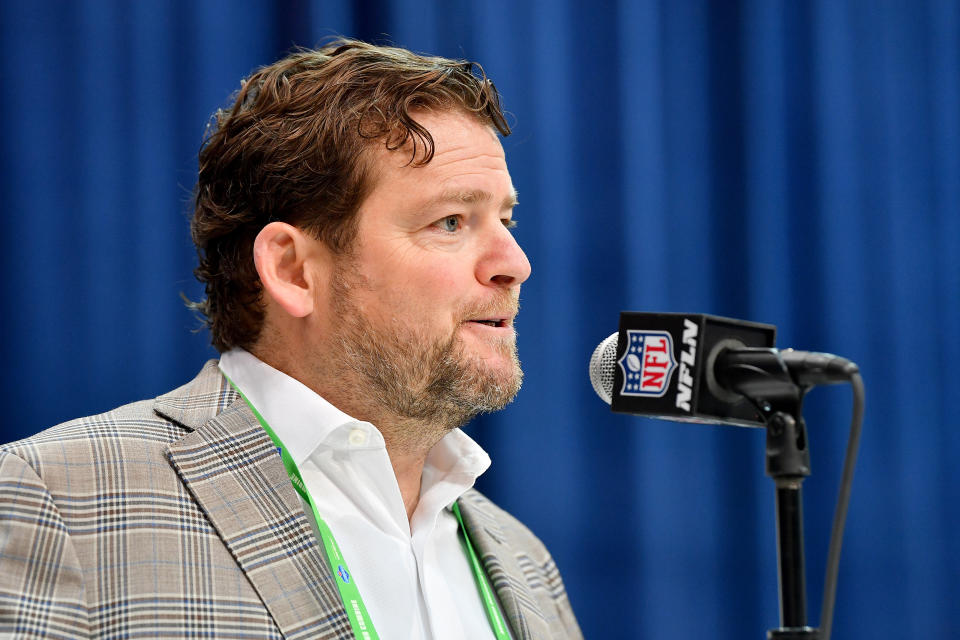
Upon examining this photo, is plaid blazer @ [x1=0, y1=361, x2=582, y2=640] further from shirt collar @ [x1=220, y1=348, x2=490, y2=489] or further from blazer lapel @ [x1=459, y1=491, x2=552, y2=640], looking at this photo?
blazer lapel @ [x1=459, y1=491, x2=552, y2=640]

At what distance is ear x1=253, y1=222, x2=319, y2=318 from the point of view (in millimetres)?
1687

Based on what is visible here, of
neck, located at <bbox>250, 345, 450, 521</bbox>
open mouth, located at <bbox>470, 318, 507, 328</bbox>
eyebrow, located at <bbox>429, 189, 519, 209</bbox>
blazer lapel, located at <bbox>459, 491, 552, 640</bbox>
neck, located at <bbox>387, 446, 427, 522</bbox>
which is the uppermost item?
eyebrow, located at <bbox>429, 189, 519, 209</bbox>

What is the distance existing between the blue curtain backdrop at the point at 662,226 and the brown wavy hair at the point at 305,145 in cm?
44

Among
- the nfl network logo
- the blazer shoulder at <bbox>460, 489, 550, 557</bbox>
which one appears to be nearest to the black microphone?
the nfl network logo

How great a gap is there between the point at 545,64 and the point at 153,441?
5.10ft

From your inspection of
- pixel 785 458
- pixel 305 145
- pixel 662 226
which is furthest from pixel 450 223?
pixel 662 226

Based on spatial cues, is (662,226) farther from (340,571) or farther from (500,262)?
(340,571)

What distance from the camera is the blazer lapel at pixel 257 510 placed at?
134cm

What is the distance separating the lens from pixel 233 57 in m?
2.32

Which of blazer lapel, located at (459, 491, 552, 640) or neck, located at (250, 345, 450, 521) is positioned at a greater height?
neck, located at (250, 345, 450, 521)

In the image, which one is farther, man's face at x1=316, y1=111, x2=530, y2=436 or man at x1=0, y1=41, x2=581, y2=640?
man's face at x1=316, y1=111, x2=530, y2=436

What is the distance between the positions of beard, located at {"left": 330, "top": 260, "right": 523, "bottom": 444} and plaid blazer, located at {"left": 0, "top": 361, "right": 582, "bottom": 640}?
0.23 metres

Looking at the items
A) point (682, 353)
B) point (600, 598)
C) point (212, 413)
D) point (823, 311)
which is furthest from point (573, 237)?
point (682, 353)

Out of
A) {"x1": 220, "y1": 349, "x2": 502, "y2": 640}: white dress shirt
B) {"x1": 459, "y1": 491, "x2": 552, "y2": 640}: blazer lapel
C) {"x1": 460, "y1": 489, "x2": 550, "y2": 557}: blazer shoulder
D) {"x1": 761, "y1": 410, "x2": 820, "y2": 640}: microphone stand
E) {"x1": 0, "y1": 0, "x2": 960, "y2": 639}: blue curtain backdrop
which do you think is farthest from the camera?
{"x1": 0, "y1": 0, "x2": 960, "y2": 639}: blue curtain backdrop
